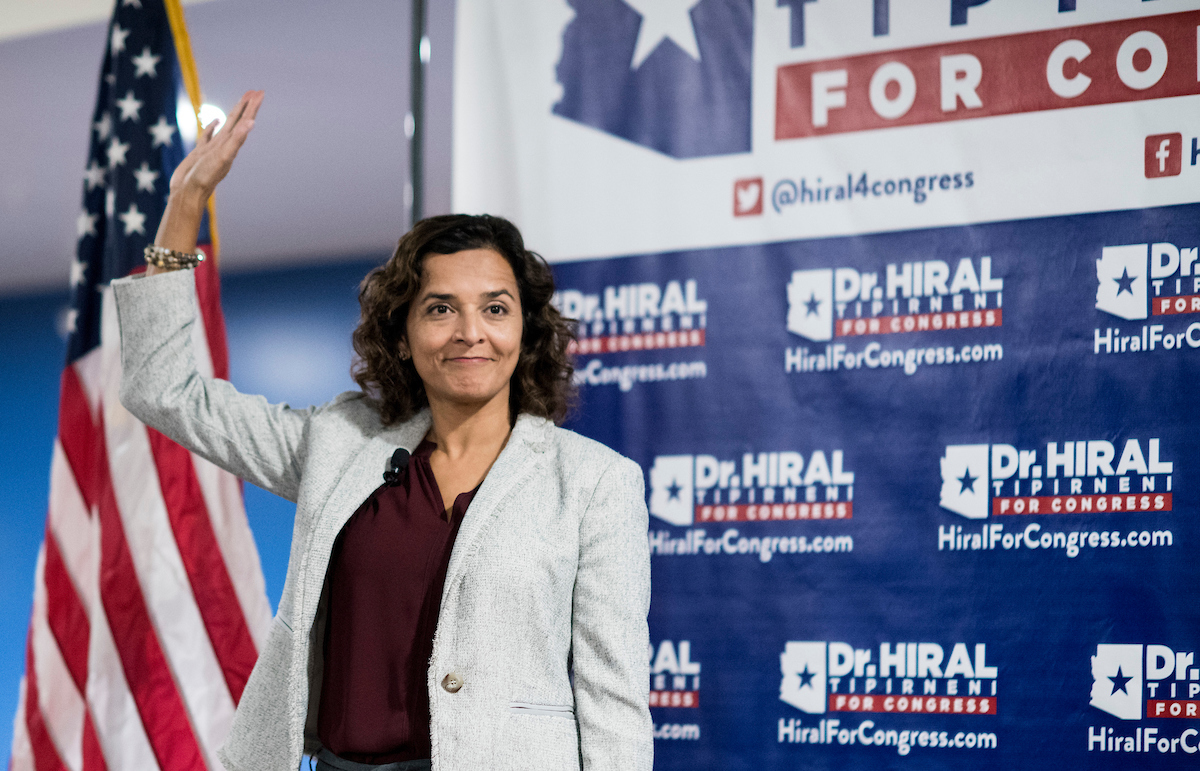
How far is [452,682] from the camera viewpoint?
55.4 inches

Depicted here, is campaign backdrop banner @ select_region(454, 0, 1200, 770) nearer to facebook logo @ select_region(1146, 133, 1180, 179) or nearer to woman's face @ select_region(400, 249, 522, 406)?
facebook logo @ select_region(1146, 133, 1180, 179)

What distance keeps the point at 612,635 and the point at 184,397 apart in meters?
0.77

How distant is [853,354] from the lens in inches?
86.8

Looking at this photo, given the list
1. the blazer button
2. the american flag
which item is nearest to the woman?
the blazer button

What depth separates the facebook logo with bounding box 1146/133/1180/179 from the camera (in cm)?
201

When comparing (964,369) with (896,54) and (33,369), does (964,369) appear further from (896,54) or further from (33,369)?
(33,369)

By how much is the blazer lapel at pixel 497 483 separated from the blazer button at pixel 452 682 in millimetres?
111

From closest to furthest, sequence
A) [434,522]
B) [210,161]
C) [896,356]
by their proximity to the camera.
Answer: [434,522] < [210,161] < [896,356]

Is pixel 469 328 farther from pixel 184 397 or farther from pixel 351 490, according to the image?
pixel 184 397

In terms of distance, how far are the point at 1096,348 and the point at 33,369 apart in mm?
3499

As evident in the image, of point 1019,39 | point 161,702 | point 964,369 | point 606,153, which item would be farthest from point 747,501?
point 161,702

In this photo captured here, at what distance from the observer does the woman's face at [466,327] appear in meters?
1.59

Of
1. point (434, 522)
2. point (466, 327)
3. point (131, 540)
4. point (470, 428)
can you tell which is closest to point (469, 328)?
point (466, 327)

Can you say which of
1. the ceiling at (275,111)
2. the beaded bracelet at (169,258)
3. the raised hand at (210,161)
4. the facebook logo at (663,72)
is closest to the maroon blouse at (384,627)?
the beaded bracelet at (169,258)
